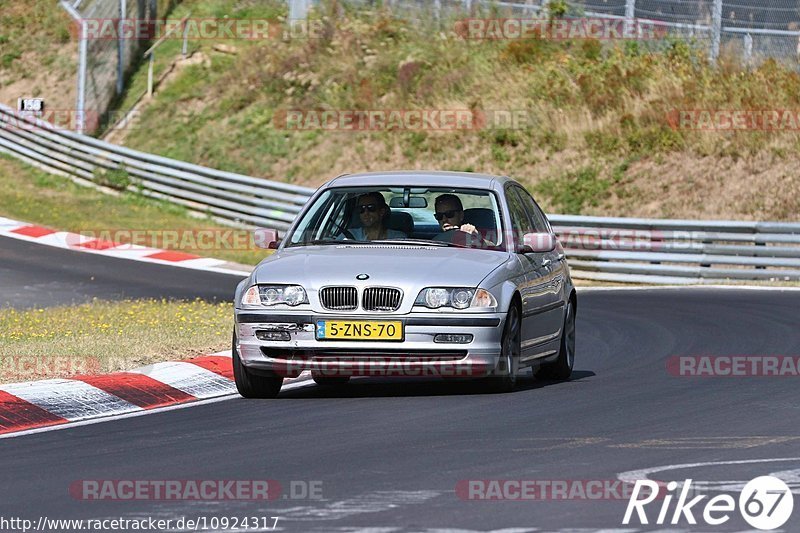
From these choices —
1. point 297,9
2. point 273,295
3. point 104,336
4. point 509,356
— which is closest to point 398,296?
point 273,295

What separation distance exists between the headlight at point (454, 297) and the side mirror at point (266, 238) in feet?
4.74

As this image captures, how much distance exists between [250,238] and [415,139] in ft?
19.5

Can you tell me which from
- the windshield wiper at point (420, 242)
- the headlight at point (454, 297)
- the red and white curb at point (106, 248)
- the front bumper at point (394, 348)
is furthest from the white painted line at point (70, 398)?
the red and white curb at point (106, 248)

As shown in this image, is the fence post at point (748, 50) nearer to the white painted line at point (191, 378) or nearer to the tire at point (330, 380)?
the tire at point (330, 380)

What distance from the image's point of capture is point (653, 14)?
110 ft

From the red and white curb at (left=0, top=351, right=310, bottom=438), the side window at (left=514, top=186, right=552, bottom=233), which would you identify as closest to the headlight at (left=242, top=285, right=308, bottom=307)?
the red and white curb at (left=0, top=351, right=310, bottom=438)

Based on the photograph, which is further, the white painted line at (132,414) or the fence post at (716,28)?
the fence post at (716,28)

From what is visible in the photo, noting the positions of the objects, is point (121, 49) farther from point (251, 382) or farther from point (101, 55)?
point (251, 382)

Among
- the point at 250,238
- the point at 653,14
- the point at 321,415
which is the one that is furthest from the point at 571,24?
the point at 321,415

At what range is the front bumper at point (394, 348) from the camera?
32.8 feet

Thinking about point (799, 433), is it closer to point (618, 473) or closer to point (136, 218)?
point (618, 473)

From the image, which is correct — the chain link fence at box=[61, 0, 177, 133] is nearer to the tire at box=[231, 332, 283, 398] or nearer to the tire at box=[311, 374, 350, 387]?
the tire at box=[311, 374, 350, 387]

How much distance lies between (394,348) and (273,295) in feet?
2.93

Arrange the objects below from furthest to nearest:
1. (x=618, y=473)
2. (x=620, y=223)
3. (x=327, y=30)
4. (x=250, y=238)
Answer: (x=327, y=30), (x=250, y=238), (x=620, y=223), (x=618, y=473)
